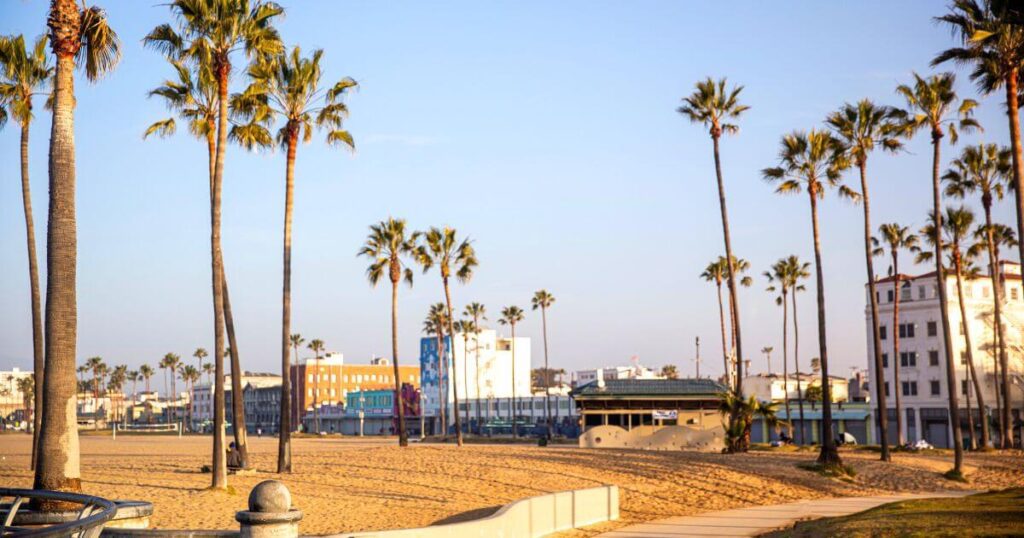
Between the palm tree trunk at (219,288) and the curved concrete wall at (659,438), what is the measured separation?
103 feet

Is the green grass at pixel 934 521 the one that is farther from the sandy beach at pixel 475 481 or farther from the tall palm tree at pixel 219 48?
the tall palm tree at pixel 219 48

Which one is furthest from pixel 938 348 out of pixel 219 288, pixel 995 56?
pixel 219 288

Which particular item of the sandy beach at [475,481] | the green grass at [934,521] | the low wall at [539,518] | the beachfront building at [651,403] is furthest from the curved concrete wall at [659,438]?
the green grass at [934,521]

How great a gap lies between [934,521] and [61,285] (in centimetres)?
1586

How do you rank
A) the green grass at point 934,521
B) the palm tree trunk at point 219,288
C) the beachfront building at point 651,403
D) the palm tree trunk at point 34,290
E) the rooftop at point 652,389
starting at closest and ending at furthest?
1. the green grass at point 934,521
2. the palm tree trunk at point 219,288
3. the palm tree trunk at point 34,290
4. the beachfront building at point 651,403
5. the rooftop at point 652,389

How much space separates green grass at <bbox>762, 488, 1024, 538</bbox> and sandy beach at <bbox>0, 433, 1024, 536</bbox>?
5.69 m

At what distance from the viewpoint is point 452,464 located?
4175cm

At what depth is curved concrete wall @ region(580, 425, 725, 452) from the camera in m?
57.4

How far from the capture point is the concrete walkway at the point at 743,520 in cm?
2333

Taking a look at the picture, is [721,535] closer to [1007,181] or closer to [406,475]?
[406,475]

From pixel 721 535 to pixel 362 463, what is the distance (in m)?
22.3

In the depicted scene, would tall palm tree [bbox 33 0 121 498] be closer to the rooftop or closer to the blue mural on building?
the rooftop

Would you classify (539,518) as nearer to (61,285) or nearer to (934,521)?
(934,521)

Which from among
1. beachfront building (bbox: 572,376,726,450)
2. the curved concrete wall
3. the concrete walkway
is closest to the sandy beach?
the concrete walkway
